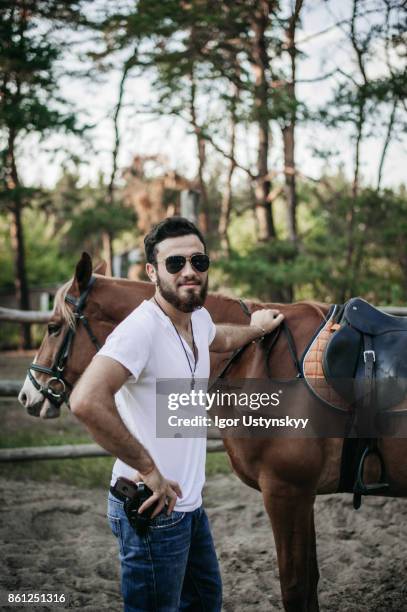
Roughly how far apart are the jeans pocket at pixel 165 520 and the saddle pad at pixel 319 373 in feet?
3.13

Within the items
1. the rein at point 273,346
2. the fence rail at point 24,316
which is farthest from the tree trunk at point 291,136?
the rein at point 273,346

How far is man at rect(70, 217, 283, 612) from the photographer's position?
1571 mm

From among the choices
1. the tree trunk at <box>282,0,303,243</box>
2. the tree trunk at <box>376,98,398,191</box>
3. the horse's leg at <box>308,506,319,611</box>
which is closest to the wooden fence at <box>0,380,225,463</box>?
the horse's leg at <box>308,506,319,611</box>

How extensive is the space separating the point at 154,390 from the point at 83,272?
1.25 meters

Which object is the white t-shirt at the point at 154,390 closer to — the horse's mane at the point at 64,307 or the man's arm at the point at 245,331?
the man's arm at the point at 245,331

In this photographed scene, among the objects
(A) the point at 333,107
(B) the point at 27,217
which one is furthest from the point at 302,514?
(B) the point at 27,217

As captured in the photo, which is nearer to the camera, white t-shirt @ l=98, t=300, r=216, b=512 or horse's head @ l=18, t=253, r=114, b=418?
white t-shirt @ l=98, t=300, r=216, b=512

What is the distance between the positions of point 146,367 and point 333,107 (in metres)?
8.81

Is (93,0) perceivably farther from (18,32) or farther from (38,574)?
(38,574)

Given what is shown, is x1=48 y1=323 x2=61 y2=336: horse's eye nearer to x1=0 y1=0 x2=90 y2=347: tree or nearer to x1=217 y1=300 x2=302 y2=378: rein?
x1=217 y1=300 x2=302 y2=378: rein

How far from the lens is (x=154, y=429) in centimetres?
176

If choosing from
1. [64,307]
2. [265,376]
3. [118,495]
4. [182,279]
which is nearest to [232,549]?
[265,376]

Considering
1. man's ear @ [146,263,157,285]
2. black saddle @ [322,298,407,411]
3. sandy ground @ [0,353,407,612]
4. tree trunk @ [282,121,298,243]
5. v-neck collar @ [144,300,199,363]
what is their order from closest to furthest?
v-neck collar @ [144,300,199,363] < man's ear @ [146,263,157,285] < black saddle @ [322,298,407,411] < sandy ground @ [0,353,407,612] < tree trunk @ [282,121,298,243]

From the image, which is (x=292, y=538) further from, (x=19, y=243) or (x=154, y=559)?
Result: (x=19, y=243)
